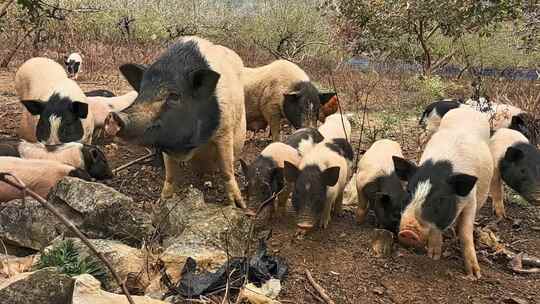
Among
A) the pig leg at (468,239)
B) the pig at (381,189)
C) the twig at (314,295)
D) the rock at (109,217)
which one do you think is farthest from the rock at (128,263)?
the pig leg at (468,239)

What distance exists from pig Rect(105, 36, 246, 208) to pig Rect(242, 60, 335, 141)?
87.4 inches

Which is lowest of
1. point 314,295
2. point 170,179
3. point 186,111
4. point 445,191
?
point 314,295

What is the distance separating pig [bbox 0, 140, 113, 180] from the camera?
570 centimetres

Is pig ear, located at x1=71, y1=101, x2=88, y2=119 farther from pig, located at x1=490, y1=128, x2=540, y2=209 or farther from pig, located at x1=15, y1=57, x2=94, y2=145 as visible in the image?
pig, located at x1=490, y1=128, x2=540, y2=209

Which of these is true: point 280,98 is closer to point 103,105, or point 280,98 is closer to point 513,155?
point 103,105

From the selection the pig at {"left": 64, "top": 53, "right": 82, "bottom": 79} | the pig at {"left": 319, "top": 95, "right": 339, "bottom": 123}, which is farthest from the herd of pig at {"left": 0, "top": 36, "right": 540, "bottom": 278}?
the pig at {"left": 64, "top": 53, "right": 82, "bottom": 79}

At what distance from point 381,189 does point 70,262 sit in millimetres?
2809

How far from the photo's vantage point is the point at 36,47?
14844 millimetres

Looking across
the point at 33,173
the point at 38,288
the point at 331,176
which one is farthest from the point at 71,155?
the point at 38,288

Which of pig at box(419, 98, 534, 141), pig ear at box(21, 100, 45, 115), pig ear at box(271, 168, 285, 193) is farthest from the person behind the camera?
pig at box(419, 98, 534, 141)

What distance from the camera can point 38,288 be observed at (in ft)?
9.72

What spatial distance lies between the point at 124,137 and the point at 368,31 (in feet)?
43.8

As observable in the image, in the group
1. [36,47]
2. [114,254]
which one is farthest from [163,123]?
[36,47]

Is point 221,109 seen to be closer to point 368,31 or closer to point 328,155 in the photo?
point 328,155
